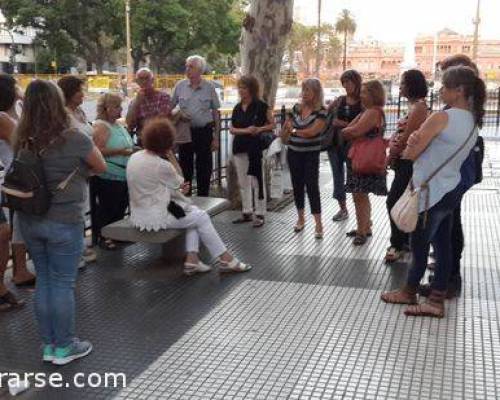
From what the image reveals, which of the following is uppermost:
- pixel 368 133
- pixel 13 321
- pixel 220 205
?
pixel 368 133

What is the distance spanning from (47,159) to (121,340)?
1.29 m

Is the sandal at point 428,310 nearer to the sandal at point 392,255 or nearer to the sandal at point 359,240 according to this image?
the sandal at point 392,255

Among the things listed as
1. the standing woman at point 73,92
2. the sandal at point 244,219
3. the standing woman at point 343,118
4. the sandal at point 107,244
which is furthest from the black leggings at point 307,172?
the standing woman at point 73,92

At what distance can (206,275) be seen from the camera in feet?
17.6

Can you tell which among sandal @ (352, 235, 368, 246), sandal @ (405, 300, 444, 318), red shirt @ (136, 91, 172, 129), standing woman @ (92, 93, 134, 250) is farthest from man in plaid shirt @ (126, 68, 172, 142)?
sandal @ (405, 300, 444, 318)

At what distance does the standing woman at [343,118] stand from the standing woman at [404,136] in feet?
3.89

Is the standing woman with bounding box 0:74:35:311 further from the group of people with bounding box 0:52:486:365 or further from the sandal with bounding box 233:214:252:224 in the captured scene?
the sandal with bounding box 233:214:252:224

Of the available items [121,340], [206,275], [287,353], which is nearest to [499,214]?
[206,275]

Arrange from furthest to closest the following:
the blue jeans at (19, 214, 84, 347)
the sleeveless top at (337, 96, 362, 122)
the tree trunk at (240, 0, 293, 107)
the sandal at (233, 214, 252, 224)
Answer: the tree trunk at (240, 0, 293, 107), the sandal at (233, 214, 252, 224), the sleeveless top at (337, 96, 362, 122), the blue jeans at (19, 214, 84, 347)

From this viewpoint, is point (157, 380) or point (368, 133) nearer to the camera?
point (157, 380)

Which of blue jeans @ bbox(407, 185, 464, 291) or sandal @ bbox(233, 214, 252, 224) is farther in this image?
sandal @ bbox(233, 214, 252, 224)

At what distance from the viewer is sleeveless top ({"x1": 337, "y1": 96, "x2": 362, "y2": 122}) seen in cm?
671

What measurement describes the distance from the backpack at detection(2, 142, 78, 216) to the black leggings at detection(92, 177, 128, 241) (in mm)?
2641

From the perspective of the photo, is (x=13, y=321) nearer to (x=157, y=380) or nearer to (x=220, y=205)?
(x=157, y=380)
